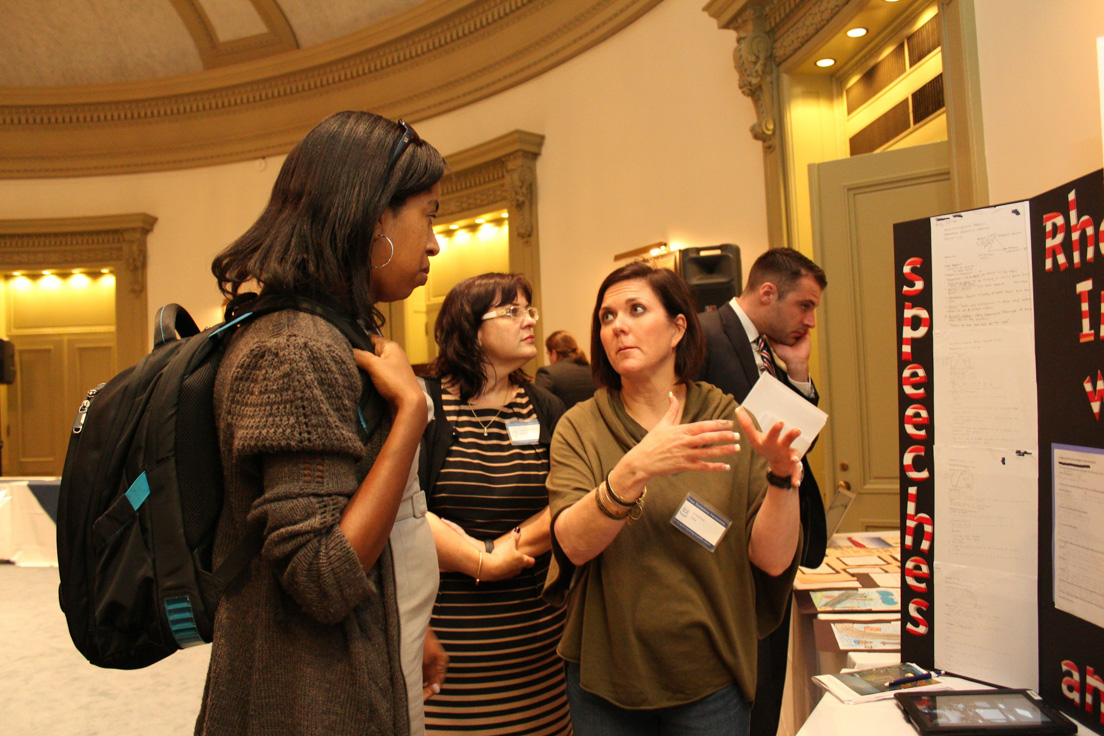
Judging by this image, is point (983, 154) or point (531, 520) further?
point (983, 154)

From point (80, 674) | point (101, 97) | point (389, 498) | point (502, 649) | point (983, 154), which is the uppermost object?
point (101, 97)

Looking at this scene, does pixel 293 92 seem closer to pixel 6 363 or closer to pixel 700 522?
pixel 6 363

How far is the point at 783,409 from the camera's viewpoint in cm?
151

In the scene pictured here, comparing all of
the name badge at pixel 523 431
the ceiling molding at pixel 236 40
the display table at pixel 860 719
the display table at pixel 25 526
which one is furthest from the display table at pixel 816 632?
the ceiling molding at pixel 236 40

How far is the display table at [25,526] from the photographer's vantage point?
5.74 meters

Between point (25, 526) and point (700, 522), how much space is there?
6.29 metres

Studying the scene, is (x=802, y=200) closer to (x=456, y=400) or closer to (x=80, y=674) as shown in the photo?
(x=456, y=400)

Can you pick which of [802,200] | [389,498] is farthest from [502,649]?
[802,200]

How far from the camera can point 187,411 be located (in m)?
0.93

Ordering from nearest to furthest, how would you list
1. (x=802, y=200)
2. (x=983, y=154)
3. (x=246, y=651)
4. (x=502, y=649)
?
(x=246, y=651), (x=502, y=649), (x=983, y=154), (x=802, y=200)

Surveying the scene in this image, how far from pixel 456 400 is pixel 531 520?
40cm

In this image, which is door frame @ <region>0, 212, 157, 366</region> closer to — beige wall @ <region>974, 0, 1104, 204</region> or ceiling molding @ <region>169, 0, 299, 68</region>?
ceiling molding @ <region>169, 0, 299, 68</region>

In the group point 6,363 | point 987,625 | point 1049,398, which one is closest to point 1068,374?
point 1049,398

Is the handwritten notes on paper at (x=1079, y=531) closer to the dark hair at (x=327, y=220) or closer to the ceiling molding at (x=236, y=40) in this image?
the dark hair at (x=327, y=220)
